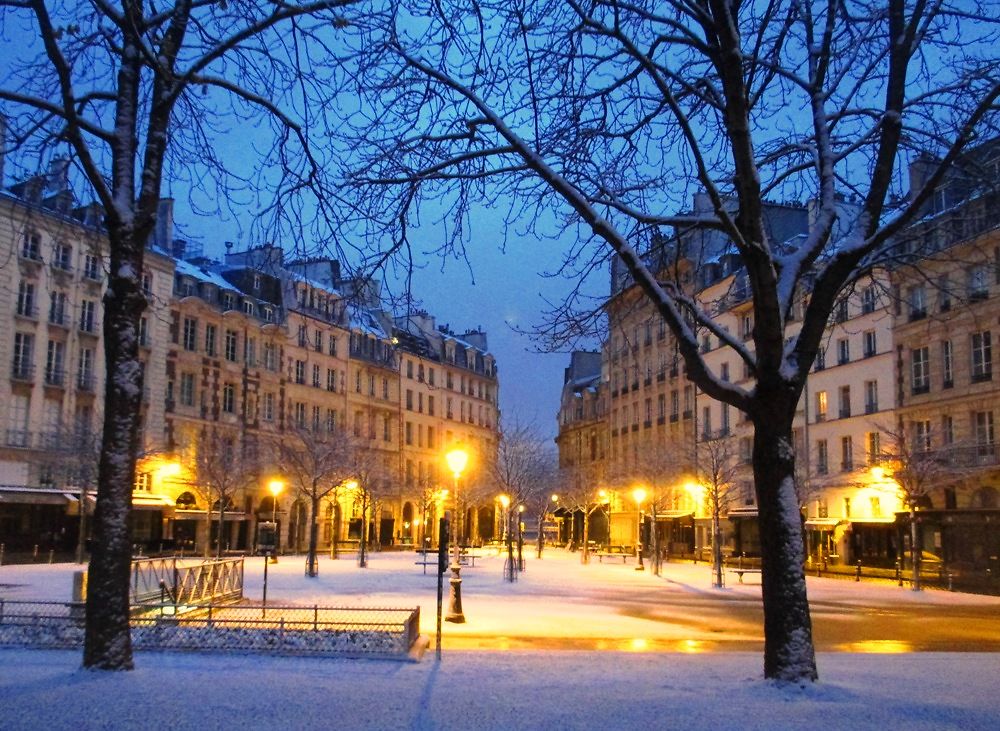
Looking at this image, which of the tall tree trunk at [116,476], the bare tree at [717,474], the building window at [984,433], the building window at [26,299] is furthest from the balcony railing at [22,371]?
the building window at [984,433]

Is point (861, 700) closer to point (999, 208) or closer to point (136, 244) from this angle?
point (999, 208)

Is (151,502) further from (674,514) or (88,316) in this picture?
(674,514)

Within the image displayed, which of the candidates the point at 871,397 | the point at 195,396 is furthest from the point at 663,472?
the point at 195,396

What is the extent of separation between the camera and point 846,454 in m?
45.8

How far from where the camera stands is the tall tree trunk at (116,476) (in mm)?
9562

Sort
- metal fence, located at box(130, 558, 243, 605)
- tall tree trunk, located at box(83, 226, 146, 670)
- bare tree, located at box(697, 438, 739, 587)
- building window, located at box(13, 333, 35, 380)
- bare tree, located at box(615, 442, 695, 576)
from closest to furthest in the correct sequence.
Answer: tall tree trunk, located at box(83, 226, 146, 670)
metal fence, located at box(130, 558, 243, 605)
bare tree, located at box(697, 438, 739, 587)
building window, located at box(13, 333, 35, 380)
bare tree, located at box(615, 442, 695, 576)

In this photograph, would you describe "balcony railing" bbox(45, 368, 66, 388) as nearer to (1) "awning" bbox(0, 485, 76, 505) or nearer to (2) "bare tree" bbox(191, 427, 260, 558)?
(1) "awning" bbox(0, 485, 76, 505)

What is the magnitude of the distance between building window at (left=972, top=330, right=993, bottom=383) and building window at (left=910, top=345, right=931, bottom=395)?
111 inches

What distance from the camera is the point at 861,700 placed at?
9.01m

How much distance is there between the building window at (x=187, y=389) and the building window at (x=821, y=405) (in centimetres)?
3355

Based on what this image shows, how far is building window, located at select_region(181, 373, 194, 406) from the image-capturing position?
54.8m

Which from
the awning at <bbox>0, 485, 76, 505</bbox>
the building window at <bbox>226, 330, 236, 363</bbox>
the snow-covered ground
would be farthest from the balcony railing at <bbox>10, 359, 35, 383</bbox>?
the snow-covered ground

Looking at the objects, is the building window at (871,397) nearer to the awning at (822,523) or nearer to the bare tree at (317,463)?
the awning at (822,523)

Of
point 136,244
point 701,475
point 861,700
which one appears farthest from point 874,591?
point 136,244
